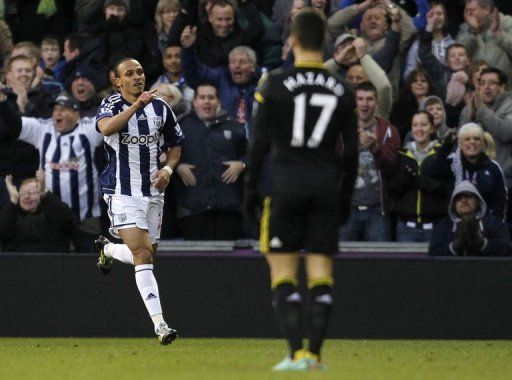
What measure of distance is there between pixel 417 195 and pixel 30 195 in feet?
12.5

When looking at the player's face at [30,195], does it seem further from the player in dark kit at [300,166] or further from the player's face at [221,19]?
the player in dark kit at [300,166]

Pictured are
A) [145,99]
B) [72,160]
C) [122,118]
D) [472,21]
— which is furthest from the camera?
[472,21]

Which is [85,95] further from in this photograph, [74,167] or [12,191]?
[12,191]

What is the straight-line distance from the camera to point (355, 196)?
43.7ft

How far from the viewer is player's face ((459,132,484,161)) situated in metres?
12.8

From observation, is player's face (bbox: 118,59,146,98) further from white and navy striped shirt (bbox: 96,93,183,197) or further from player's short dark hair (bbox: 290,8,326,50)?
player's short dark hair (bbox: 290,8,326,50)

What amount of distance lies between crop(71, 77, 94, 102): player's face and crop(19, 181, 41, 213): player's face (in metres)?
1.76

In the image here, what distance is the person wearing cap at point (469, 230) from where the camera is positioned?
41.3 ft

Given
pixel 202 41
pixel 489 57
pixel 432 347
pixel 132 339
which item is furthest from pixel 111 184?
pixel 489 57

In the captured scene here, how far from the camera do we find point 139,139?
10.8 m

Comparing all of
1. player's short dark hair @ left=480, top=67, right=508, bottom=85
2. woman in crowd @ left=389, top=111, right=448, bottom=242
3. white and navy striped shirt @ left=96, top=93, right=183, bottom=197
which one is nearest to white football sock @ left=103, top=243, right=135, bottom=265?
white and navy striped shirt @ left=96, top=93, right=183, bottom=197

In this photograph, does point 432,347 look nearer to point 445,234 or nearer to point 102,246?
point 445,234

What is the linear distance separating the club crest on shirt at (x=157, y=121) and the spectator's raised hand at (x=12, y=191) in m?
2.87

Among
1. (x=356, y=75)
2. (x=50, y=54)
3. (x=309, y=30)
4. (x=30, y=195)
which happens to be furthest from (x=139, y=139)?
(x=50, y=54)
